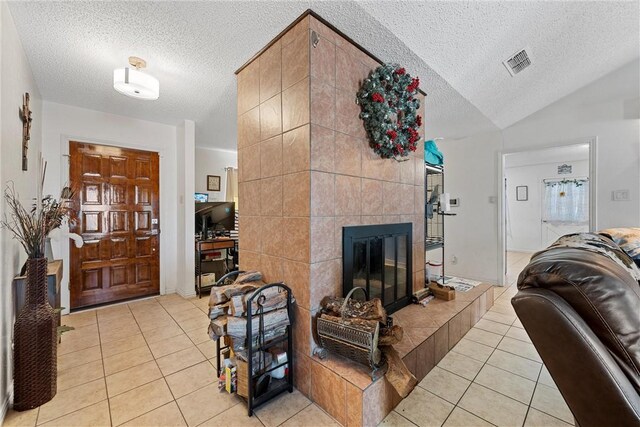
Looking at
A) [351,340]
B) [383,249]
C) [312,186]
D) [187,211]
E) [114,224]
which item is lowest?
[351,340]

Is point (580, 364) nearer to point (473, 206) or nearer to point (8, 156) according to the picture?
point (8, 156)

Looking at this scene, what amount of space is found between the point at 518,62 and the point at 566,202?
5.44 metres

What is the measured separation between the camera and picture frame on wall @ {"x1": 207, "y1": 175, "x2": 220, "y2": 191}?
195 inches

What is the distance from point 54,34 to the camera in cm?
187

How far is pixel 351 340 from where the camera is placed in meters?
1.46

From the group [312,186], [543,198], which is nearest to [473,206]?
[312,186]

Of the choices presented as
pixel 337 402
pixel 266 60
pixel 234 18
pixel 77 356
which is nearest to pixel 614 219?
pixel 337 402

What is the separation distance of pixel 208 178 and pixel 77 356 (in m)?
3.31

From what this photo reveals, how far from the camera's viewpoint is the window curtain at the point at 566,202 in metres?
6.07

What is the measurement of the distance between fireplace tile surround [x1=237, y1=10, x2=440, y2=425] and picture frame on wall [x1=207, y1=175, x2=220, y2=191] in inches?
120

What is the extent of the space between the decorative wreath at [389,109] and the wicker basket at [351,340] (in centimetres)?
117

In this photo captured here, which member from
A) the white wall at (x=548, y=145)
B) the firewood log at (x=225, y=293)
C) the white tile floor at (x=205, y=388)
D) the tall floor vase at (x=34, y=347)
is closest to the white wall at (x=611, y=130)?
the white wall at (x=548, y=145)

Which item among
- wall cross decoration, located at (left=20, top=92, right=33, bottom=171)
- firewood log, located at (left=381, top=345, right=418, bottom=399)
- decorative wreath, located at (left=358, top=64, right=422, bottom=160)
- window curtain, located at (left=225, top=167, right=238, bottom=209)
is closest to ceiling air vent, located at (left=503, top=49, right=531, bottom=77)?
decorative wreath, located at (left=358, top=64, right=422, bottom=160)

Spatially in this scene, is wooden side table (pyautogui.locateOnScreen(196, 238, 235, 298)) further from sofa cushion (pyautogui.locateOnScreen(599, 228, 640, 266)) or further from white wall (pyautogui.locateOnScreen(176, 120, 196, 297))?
sofa cushion (pyautogui.locateOnScreen(599, 228, 640, 266))
